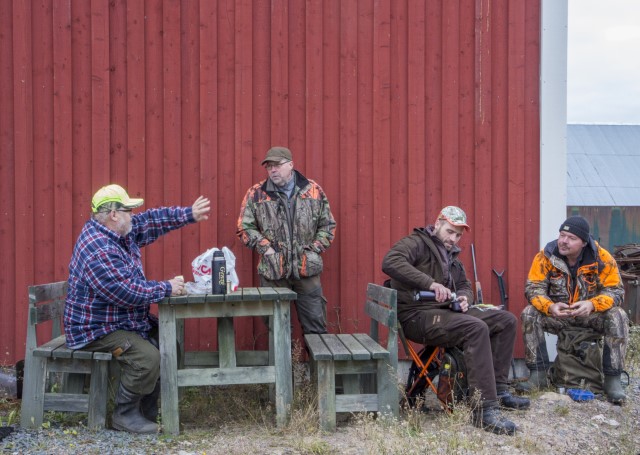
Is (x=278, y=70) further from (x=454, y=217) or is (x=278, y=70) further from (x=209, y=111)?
(x=454, y=217)

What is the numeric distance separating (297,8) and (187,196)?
77.0 inches

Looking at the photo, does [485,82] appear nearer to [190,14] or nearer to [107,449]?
[190,14]

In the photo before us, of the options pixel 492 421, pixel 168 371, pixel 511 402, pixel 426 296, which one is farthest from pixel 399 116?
pixel 168 371

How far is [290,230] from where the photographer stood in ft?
20.2

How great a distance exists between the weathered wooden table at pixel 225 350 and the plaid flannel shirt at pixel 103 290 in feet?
0.71

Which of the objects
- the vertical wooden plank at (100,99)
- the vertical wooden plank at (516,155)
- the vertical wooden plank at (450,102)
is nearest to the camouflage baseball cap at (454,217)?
the vertical wooden plank at (450,102)

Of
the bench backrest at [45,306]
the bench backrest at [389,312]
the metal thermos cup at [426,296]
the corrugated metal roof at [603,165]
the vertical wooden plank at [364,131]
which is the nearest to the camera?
the bench backrest at [45,306]

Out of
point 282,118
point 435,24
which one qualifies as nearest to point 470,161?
point 435,24

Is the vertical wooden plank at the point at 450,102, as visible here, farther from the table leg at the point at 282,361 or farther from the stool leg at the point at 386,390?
the table leg at the point at 282,361

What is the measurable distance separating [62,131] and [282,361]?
294 centimetres

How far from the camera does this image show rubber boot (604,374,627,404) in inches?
239

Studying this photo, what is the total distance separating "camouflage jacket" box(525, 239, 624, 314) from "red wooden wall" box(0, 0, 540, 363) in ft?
1.80

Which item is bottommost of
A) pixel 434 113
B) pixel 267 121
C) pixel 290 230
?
pixel 290 230

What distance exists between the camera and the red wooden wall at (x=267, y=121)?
6520 millimetres
